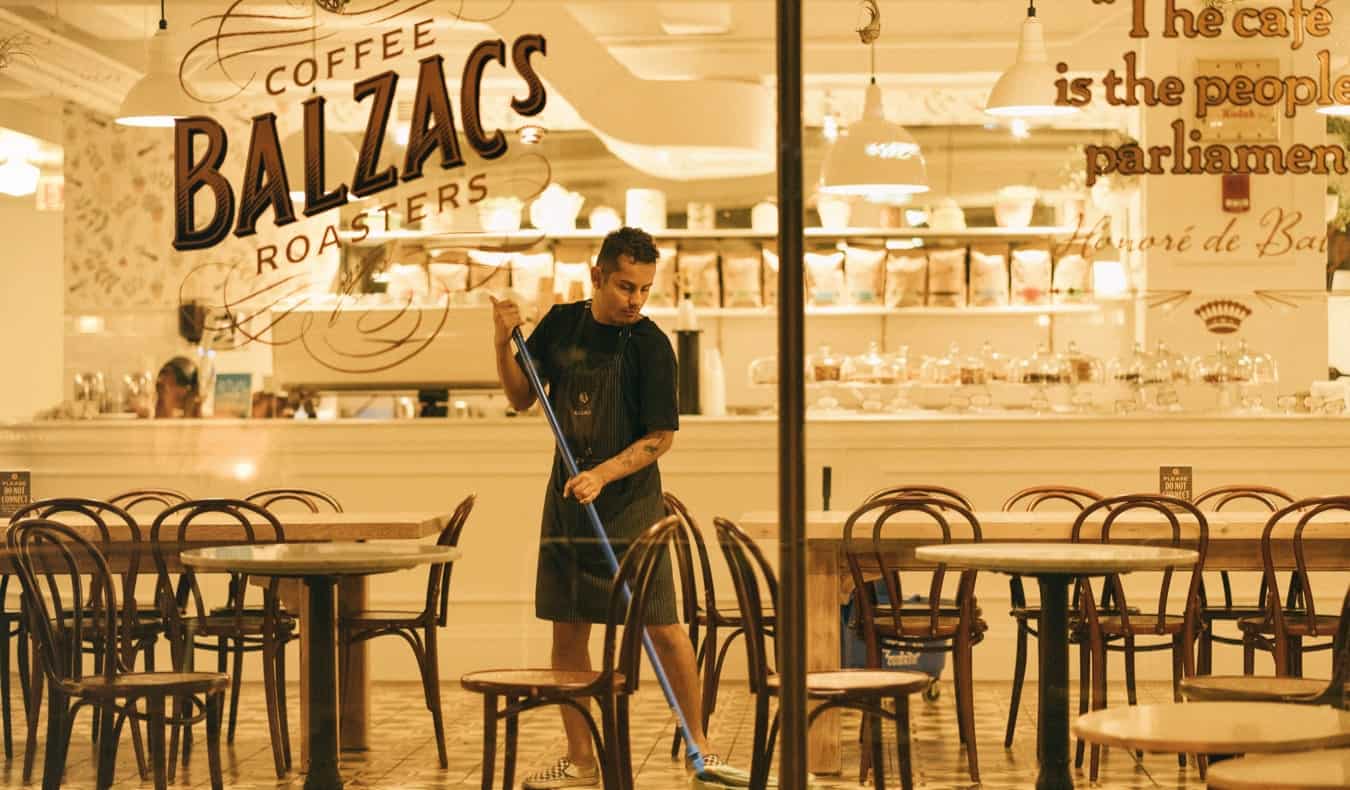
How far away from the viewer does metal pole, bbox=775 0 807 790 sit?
4.07 meters

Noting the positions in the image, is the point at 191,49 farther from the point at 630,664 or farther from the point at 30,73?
the point at 630,664

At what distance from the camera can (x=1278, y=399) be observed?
6.90 m

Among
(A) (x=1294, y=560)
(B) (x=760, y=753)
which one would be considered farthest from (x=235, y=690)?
(A) (x=1294, y=560)

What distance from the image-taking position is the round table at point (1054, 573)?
4.40 m

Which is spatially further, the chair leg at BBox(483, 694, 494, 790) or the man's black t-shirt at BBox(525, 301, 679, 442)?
the man's black t-shirt at BBox(525, 301, 679, 442)

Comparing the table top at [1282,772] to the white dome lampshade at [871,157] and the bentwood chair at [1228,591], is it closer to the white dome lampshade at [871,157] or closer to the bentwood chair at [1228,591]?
the bentwood chair at [1228,591]

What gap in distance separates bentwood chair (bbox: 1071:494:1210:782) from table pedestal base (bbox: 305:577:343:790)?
2.21 m

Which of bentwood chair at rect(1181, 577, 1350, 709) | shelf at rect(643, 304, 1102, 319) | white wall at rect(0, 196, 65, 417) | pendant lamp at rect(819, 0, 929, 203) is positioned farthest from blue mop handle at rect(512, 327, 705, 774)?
shelf at rect(643, 304, 1102, 319)

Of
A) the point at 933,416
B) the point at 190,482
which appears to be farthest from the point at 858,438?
the point at 190,482

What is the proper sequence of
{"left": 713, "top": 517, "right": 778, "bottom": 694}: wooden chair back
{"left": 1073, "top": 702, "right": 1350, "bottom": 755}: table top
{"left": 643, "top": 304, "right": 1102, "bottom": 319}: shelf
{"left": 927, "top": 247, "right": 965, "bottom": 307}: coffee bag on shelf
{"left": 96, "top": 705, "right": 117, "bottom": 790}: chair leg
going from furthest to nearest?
{"left": 927, "top": 247, "right": 965, "bottom": 307}: coffee bag on shelf, {"left": 643, "top": 304, "right": 1102, "bottom": 319}: shelf, {"left": 96, "top": 705, "right": 117, "bottom": 790}: chair leg, {"left": 713, "top": 517, "right": 778, "bottom": 694}: wooden chair back, {"left": 1073, "top": 702, "right": 1350, "bottom": 755}: table top

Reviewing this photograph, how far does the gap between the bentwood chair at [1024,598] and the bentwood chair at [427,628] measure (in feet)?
5.51

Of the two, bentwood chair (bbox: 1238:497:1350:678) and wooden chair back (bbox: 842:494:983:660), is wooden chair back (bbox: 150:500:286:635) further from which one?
bentwood chair (bbox: 1238:497:1350:678)

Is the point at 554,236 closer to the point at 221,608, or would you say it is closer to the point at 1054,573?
the point at 221,608

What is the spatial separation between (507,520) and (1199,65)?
293 centimetres
